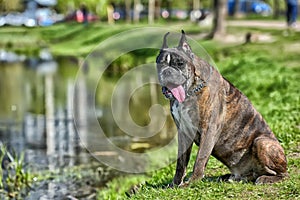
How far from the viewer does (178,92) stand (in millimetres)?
7098

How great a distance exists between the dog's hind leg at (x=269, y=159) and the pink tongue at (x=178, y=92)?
1187 mm

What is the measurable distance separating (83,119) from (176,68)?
11.5 metres

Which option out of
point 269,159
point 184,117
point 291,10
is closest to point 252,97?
point 269,159

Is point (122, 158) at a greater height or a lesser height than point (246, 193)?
lesser

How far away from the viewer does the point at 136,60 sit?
2736 cm

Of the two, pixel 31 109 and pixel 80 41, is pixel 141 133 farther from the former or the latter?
pixel 80 41

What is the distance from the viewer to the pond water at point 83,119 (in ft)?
47.2

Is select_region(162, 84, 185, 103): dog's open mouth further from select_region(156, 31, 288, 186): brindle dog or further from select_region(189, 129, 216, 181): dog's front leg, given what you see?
select_region(189, 129, 216, 181): dog's front leg

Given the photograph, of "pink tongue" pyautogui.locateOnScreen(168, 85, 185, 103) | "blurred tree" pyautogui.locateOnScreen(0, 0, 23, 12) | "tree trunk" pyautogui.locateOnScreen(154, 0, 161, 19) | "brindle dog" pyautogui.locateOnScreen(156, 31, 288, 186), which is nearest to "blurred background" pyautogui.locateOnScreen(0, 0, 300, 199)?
"brindle dog" pyautogui.locateOnScreen(156, 31, 288, 186)

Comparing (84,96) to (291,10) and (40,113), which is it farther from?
(291,10)

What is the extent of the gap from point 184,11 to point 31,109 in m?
59.1

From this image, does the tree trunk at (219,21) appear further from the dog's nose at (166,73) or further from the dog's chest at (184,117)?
the dog's nose at (166,73)

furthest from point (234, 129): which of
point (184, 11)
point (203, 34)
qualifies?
point (184, 11)

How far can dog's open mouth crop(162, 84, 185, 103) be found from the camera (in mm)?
7043
